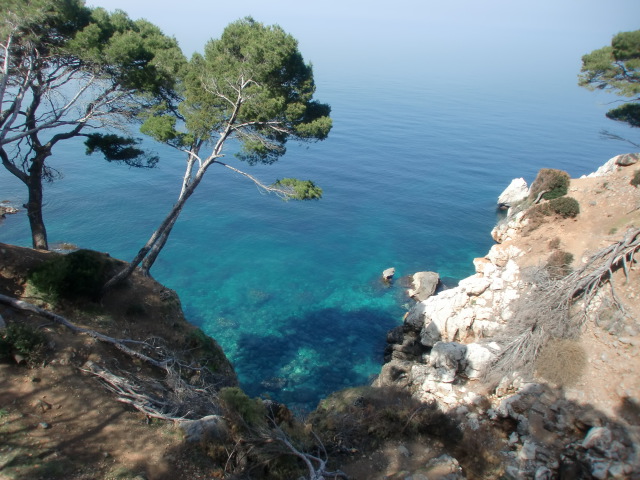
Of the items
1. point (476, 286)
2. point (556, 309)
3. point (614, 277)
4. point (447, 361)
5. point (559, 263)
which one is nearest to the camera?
point (556, 309)

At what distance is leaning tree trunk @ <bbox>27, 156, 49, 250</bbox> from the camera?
606 inches

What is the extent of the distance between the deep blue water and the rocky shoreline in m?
3.43

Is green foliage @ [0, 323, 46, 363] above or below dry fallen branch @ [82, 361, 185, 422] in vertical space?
above

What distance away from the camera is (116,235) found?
31750 millimetres

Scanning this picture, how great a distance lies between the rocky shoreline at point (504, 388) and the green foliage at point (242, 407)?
588cm

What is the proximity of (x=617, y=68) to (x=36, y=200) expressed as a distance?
2783 cm

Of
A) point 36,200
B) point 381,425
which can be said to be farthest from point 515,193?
point 36,200

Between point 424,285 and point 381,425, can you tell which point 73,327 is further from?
point 424,285

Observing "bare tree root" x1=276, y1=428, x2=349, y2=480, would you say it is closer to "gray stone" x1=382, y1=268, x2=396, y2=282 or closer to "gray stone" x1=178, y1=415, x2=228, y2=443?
"gray stone" x1=178, y1=415, x2=228, y2=443

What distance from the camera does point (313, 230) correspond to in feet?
124

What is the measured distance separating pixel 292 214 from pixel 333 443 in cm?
3038

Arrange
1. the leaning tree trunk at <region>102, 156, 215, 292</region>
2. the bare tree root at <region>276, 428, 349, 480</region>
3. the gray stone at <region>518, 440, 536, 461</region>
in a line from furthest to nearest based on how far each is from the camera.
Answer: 1. the leaning tree trunk at <region>102, 156, 215, 292</region>
2. the gray stone at <region>518, 440, 536, 461</region>
3. the bare tree root at <region>276, 428, 349, 480</region>

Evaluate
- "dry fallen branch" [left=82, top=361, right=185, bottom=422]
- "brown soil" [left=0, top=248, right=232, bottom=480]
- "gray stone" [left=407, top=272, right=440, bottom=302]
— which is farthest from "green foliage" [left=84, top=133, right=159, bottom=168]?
"gray stone" [left=407, top=272, right=440, bottom=302]

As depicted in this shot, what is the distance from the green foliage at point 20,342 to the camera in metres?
9.77
